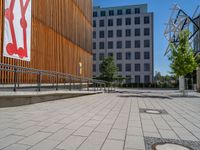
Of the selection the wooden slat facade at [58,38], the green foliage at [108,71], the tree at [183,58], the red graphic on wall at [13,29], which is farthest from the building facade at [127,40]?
the red graphic on wall at [13,29]

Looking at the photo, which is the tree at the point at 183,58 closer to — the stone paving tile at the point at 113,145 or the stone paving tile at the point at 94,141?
the stone paving tile at the point at 94,141

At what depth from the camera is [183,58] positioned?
19328 millimetres

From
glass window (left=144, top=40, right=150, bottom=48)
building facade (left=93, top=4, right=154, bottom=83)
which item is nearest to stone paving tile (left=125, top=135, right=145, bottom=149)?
building facade (left=93, top=4, right=154, bottom=83)

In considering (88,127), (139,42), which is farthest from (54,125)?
(139,42)

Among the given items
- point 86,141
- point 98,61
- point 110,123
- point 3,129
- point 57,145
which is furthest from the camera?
point 98,61

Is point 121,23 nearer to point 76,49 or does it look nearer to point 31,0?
point 76,49

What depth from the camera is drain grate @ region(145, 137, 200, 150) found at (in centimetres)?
403

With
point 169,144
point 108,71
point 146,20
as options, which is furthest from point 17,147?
point 146,20

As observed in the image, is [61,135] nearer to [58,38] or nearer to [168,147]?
[168,147]

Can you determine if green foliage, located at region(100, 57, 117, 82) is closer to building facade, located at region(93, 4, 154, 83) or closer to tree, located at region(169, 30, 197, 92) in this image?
building facade, located at region(93, 4, 154, 83)

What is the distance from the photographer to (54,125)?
5508 millimetres

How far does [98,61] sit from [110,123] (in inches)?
2210

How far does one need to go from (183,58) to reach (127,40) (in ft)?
137

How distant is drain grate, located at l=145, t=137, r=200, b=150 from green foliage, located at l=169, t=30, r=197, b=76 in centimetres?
1626
